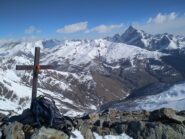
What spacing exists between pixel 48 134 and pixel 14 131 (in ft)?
10.6

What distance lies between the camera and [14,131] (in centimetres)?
3112

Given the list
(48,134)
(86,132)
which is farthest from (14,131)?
(86,132)

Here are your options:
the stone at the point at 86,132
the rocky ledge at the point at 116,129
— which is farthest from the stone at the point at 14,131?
the stone at the point at 86,132

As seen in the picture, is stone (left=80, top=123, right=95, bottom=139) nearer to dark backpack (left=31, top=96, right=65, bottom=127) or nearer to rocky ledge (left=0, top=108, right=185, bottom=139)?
rocky ledge (left=0, top=108, right=185, bottom=139)

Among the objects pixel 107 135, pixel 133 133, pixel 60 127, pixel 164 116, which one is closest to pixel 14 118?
pixel 60 127

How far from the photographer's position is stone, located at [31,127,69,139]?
29.7m

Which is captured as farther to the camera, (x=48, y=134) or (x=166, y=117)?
(x=166, y=117)

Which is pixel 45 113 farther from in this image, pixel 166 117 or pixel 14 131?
pixel 166 117

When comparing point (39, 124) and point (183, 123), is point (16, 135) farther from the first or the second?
point (183, 123)

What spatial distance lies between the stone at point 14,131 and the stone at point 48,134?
1.81m

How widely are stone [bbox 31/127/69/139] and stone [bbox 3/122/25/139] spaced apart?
5.94 ft

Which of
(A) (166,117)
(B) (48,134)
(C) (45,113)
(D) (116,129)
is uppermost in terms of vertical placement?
(C) (45,113)

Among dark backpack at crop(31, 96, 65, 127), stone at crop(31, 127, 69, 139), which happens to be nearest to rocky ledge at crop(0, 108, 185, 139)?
stone at crop(31, 127, 69, 139)

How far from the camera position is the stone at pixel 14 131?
30.8 metres
